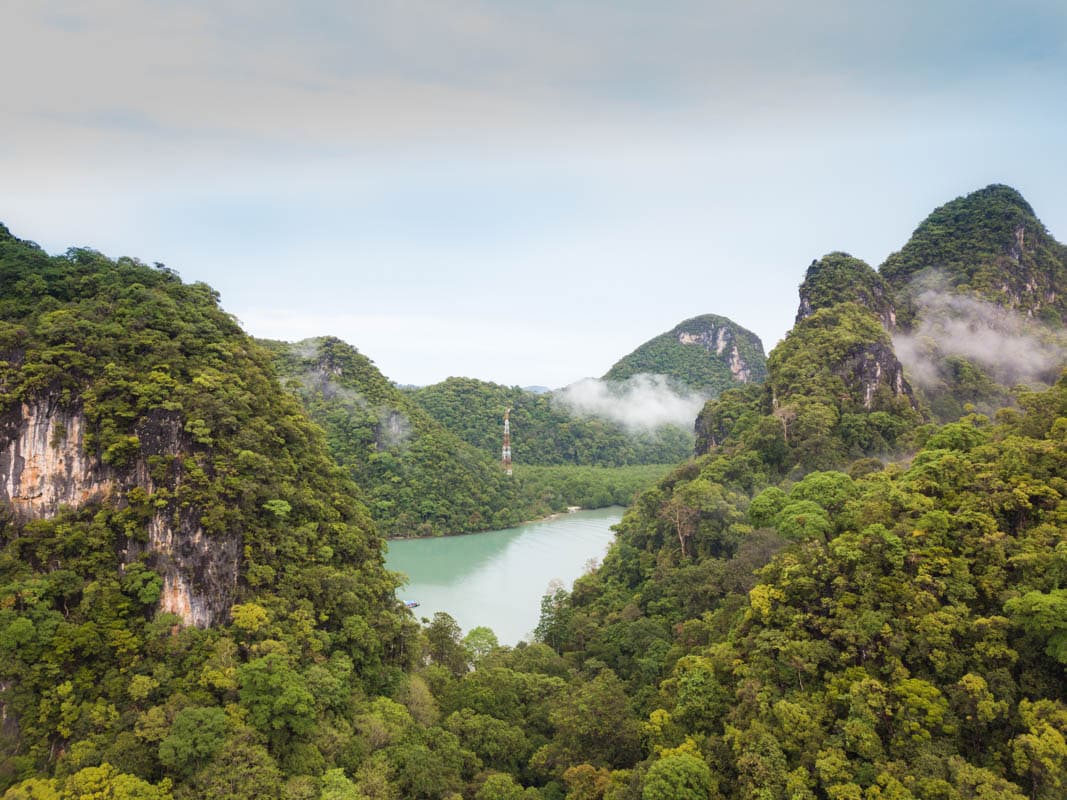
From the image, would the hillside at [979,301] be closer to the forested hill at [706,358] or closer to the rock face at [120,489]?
the rock face at [120,489]

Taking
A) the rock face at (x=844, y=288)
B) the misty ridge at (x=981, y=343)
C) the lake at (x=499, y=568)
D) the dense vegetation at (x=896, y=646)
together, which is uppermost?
the rock face at (x=844, y=288)

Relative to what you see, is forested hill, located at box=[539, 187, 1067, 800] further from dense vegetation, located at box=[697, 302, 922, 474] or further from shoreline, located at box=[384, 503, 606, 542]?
shoreline, located at box=[384, 503, 606, 542]

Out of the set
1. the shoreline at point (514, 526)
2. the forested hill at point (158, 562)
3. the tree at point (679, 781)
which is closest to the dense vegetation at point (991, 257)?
the shoreline at point (514, 526)

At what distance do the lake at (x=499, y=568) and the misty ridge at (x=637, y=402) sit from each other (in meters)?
33.7

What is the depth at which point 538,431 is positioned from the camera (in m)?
73.6

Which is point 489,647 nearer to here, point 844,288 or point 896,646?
point 896,646

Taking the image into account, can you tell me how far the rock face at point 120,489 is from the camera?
14375 millimetres

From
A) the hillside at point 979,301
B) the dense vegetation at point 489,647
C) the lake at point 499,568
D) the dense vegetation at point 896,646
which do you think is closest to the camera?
the dense vegetation at point 896,646

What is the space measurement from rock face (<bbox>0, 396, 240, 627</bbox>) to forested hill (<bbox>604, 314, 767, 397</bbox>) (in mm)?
79021

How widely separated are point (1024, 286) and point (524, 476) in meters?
42.1

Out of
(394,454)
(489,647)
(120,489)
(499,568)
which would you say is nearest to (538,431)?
(394,454)

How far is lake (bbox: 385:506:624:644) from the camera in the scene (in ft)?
90.4

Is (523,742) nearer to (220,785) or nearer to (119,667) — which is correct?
(220,785)

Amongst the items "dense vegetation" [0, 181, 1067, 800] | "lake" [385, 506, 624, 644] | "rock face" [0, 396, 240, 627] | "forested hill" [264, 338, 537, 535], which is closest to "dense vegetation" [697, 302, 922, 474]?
"dense vegetation" [0, 181, 1067, 800]
